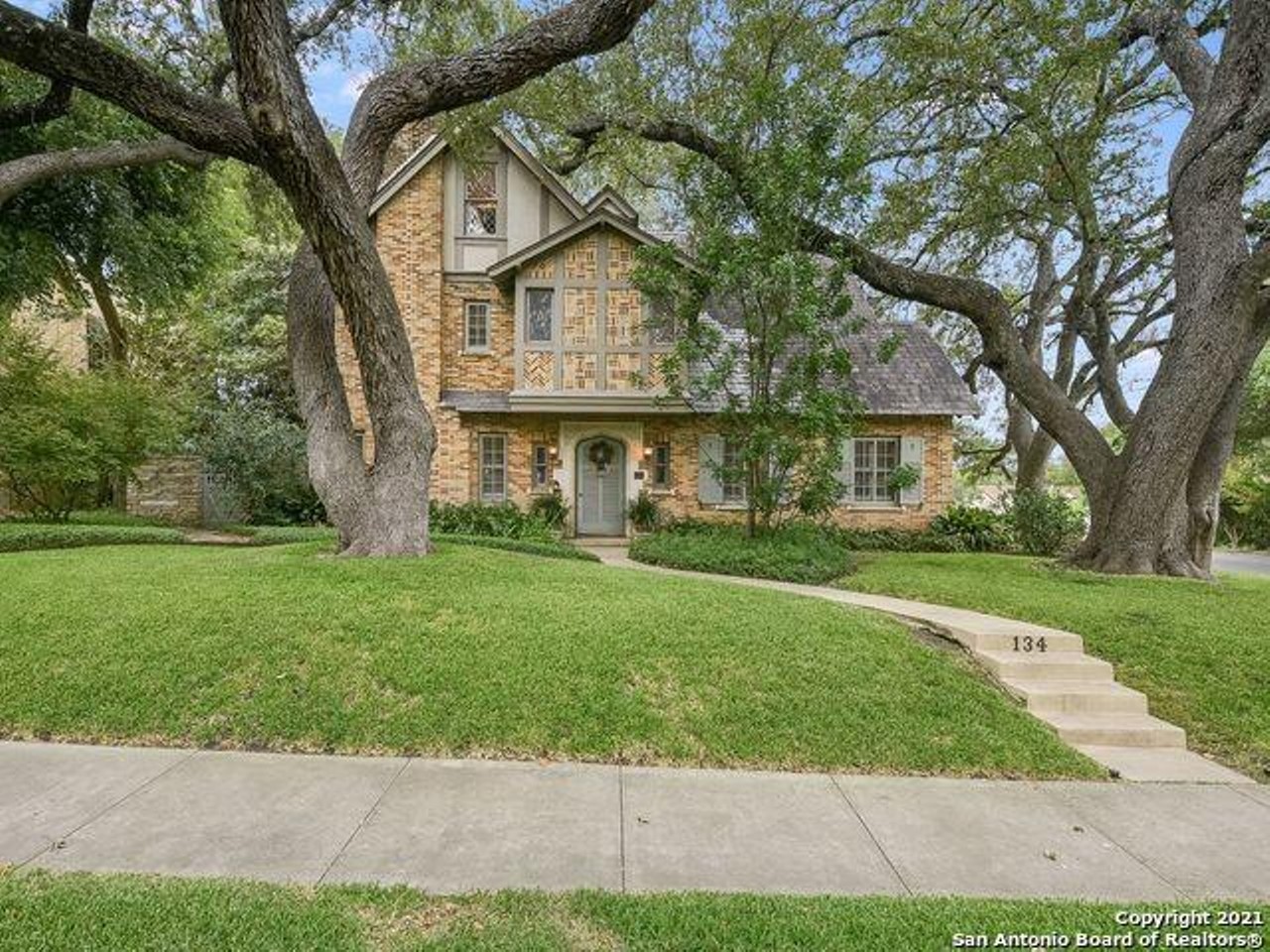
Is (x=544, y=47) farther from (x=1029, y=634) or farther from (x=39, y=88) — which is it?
(x=39, y=88)

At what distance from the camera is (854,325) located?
10297 mm

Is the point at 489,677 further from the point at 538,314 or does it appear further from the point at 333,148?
the point at 538,314

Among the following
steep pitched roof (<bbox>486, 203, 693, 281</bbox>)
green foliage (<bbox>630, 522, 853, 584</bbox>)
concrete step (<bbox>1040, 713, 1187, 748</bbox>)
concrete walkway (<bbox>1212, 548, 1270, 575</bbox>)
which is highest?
steep pitched roof (<bbox>486, 203, 693, 281</bbox>)

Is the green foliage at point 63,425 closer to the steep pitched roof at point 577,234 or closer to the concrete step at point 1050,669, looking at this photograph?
the steep pitched roof at point 577,234

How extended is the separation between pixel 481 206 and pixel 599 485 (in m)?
6.86

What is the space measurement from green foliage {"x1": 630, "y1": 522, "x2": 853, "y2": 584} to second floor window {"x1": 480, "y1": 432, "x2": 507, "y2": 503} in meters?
4.10

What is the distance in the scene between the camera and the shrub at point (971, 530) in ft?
45.3

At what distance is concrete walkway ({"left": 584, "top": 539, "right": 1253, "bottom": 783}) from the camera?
429 centimetres

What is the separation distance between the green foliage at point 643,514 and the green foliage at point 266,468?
6938 mm

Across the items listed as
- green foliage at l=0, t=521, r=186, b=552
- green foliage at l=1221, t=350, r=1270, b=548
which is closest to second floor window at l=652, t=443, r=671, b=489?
green foliage at l=0, t=521, r=186, b=552

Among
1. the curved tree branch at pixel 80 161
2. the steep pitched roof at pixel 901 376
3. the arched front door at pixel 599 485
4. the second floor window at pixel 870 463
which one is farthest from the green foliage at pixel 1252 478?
the curved tree branch at pixel 80 161

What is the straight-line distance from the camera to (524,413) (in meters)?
13.8

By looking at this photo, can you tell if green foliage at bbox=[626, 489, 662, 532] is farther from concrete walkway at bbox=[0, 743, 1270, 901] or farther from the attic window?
concrete walkway at bbox=[0, 743, 1270, 901]

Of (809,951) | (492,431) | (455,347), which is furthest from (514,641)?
(455,347)
